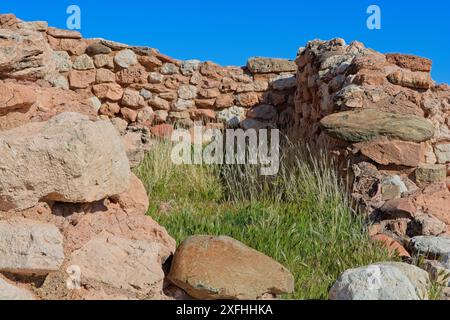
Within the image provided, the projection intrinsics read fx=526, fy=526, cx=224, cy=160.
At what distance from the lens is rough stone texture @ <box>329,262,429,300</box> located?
250cm

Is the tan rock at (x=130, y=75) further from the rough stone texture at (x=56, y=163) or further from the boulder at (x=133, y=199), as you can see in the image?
the rough stone texture at (x=56, y=163)

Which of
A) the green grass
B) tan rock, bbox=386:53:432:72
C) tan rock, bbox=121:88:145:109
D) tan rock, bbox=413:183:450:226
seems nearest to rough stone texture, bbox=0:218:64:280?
the green grass

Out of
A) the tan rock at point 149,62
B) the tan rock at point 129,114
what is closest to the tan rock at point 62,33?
the tan rock at point 149,62

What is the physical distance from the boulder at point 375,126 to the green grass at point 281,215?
0.31 metres

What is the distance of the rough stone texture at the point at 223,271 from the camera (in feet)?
8.36

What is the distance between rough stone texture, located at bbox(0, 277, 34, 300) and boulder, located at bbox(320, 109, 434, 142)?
300 cm

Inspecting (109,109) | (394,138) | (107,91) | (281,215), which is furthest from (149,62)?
(394,138)

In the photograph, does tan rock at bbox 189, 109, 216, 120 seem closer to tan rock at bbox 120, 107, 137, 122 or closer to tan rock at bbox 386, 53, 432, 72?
tan rock at bbox 120, 107, 137, 122

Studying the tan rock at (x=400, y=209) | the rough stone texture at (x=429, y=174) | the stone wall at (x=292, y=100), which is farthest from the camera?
the rough stone texture at (x=429, y=174)

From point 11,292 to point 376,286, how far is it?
1.65 m

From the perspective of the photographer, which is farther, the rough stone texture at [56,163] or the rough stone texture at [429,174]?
the rough stone texture at [429,174]

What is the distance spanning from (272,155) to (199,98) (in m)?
2.35

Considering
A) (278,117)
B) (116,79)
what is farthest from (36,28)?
(278,117)

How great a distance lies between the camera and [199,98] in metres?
8.20
